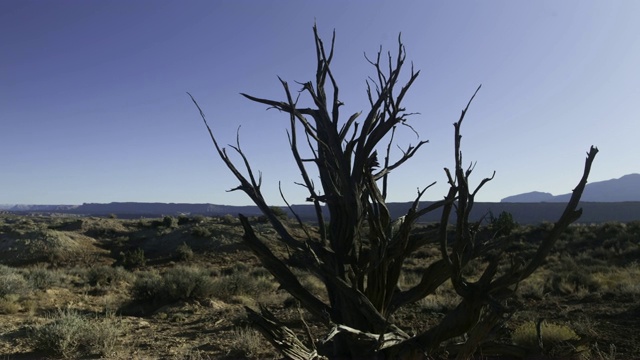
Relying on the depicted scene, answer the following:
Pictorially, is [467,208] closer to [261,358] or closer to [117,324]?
[261,358]

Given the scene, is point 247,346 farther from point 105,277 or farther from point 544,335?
point 105,277

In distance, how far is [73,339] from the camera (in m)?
6.76

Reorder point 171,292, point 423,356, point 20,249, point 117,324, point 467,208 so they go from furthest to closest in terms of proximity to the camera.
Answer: point 20,249, point 171,292, point 117,324, point 423,356, point 467,208

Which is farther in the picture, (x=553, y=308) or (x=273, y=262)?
(x=553, y=308)

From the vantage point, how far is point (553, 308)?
427 inches

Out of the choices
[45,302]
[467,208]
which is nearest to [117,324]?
[45,302]

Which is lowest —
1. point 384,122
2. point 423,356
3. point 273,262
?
point 423,356

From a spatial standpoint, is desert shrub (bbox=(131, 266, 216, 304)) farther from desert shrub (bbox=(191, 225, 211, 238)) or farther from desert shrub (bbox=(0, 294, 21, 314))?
desert shrub (bbox=(191, 225, 211, 238))

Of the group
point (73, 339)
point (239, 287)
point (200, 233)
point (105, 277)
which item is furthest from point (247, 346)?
point (200, 233)

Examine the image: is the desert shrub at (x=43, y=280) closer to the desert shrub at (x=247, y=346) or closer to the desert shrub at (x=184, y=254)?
the desert shrub at (x=247, y=346)

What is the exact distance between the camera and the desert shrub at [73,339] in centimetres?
654

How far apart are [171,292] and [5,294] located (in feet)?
13.6

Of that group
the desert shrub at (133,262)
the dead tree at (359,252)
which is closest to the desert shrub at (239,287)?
the dead tree at (359,252)

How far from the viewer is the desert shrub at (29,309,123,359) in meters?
6.54
